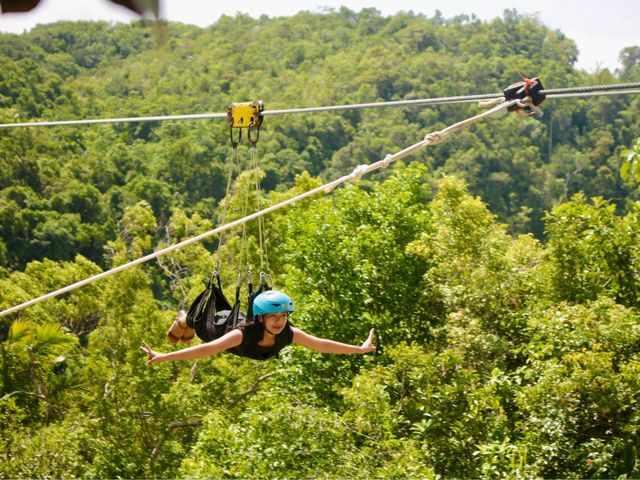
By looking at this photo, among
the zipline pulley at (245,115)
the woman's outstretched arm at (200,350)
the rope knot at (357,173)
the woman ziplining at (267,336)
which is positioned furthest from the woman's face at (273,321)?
the zipline pulley at (245,115)

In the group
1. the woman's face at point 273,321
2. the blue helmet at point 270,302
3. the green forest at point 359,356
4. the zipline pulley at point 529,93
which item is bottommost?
the green forest at point 359,356

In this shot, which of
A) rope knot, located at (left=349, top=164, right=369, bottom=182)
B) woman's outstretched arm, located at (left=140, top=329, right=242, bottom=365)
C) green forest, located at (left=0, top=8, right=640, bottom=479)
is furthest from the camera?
green forest, located at (left=0, top=8, right=640, bottom=479)

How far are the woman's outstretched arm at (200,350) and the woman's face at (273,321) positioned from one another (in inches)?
4.5

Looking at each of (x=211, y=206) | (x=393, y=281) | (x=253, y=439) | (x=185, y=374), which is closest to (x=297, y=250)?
(x=393, y=281)

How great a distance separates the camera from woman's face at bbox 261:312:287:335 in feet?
13.7

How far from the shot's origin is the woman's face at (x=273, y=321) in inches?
164

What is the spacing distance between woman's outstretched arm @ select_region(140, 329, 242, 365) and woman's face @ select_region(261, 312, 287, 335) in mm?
114

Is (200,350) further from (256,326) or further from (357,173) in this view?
(357,173)

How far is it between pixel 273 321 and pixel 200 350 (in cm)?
38

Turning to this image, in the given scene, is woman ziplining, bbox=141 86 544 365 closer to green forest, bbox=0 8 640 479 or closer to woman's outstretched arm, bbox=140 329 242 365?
woman's outstretched arm, bbox=140 329 242 365

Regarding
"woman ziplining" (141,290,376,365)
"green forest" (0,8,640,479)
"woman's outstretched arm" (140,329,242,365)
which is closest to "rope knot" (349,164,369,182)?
"woman ziplining" (141,290,376,365)

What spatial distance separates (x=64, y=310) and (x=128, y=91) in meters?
27.7

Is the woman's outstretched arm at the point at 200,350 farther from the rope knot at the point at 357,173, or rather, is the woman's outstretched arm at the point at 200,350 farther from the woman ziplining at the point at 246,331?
the rope knot at the point at 357,173

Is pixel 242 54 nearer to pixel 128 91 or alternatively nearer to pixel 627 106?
pixel 128 91
